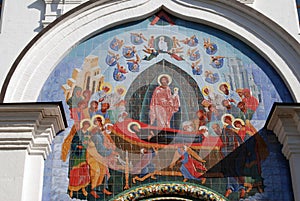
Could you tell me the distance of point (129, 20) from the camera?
8734 mm

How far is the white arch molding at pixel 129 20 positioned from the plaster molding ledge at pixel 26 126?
1.48 ft

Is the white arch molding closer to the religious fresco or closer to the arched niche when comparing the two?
the religious fresco

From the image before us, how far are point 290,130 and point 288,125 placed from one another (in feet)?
0.21

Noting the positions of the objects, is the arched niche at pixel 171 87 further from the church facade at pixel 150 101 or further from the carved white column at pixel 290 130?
the carved white column at pixel 290 130

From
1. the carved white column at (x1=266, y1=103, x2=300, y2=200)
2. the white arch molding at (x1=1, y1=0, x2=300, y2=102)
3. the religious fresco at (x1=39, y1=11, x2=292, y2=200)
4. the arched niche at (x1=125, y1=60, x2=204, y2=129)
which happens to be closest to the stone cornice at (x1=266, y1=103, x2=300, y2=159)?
the carved white column at (x1=266, y1=103, x2=300, y2=200)

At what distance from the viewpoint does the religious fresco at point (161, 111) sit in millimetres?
7531

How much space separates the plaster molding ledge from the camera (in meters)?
7.40

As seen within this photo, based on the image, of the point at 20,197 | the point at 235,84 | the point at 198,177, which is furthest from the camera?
the point at 235,84

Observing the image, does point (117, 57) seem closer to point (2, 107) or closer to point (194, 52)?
point (194, 52)

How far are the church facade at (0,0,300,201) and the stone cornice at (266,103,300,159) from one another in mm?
13

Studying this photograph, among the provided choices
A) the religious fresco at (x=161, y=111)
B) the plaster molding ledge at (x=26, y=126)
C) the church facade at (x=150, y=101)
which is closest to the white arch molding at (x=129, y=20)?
the church facade at (x=150, y=101)

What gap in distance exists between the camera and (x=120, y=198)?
7.36 meters

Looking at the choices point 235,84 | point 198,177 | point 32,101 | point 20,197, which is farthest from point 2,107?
point 235,84

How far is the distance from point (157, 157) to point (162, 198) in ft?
1.71
